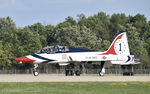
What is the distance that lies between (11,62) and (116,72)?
2658cm

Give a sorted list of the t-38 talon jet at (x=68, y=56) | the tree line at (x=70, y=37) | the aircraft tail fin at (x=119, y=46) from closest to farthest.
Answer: the t-38 talon jet at (x=68, y=56) → the aircraft tail fin at (x=119, y=46) → the tree line at (x=70, y=37)

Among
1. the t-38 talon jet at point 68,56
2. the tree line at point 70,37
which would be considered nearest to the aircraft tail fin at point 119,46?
the t-38 talon jet at point 68,56

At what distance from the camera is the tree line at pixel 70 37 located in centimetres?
7331

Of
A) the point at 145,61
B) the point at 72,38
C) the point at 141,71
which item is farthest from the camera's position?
the point at 72,38

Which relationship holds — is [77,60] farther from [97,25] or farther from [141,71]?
[97,25]

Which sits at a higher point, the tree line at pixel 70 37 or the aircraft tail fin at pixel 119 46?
the tree line at pixel 70 37

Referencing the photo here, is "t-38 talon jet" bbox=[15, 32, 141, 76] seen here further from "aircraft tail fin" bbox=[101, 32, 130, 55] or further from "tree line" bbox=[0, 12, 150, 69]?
A: "tree line" bbox=[0, 12, 150, 69]

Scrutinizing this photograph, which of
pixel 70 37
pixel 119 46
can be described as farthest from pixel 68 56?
pixel 70 37

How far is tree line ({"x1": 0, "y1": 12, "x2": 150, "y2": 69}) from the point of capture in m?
73.3

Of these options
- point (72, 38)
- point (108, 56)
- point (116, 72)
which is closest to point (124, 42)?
point (108, 56)

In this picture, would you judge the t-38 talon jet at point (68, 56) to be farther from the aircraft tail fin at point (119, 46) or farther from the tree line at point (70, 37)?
the tree line at point (70, 37)

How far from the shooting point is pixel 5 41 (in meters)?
90.6

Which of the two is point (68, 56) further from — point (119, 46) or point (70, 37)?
point (70, 37)

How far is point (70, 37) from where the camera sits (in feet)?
276
